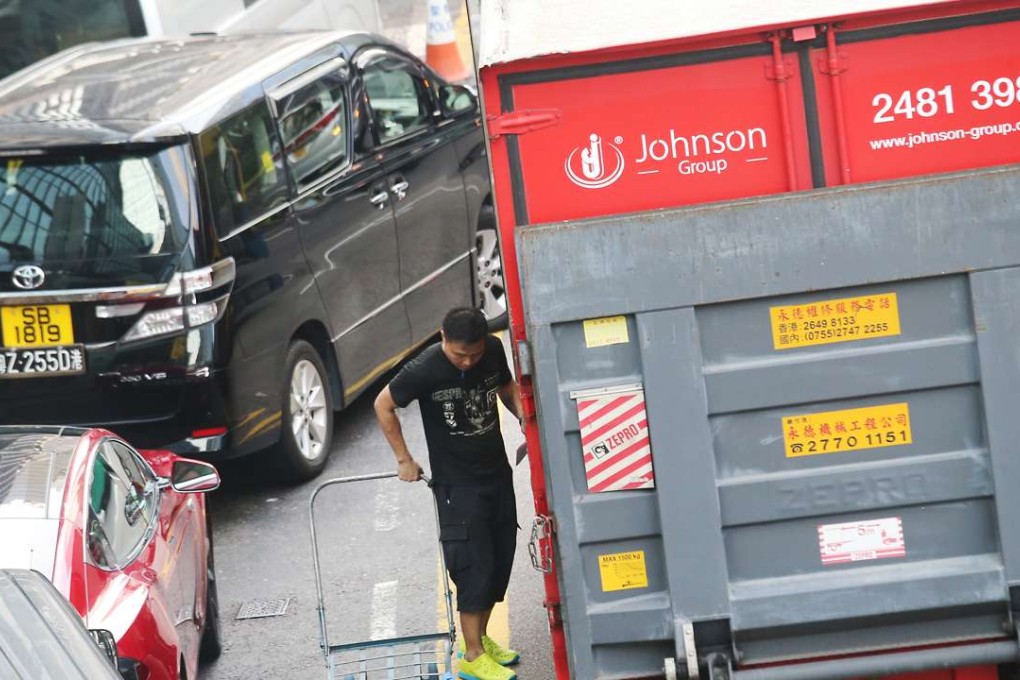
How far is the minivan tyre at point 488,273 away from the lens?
11609 mm

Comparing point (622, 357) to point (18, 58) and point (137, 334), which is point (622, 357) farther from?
point (18, 58)

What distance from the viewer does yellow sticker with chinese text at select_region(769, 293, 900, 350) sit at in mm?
5152

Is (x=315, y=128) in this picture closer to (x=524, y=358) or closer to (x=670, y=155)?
(x=670, y=155)

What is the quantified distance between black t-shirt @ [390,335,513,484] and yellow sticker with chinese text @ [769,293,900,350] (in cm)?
181

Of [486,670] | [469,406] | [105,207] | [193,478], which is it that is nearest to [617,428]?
[469,406]

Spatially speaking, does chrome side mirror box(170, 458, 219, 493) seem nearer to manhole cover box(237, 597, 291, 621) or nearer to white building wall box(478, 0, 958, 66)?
manhole cover box(237, 597, 291, 621)

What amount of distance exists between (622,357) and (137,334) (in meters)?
4.04

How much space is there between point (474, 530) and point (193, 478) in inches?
49.8

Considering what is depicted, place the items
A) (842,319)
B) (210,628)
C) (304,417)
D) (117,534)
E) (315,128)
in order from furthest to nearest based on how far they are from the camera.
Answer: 1. (315,128)
2. (304,417)
3. (210,628)
4. (117,534)
5. (842,319)

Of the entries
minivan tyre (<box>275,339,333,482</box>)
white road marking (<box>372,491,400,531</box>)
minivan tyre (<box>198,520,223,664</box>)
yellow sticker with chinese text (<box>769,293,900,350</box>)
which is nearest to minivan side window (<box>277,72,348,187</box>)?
minivan tyre (<box>275,339,333,482</box>)

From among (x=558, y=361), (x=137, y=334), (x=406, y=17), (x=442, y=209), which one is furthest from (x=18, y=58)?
(x=558, y=361)

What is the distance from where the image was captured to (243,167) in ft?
29.6

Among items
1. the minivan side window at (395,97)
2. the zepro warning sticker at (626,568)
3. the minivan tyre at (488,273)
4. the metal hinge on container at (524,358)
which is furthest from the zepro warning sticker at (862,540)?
the minivan tyre at (488,273)

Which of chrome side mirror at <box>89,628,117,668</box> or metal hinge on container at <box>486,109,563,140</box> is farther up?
metal hinge on container at <box>486,109,563,140</box>
